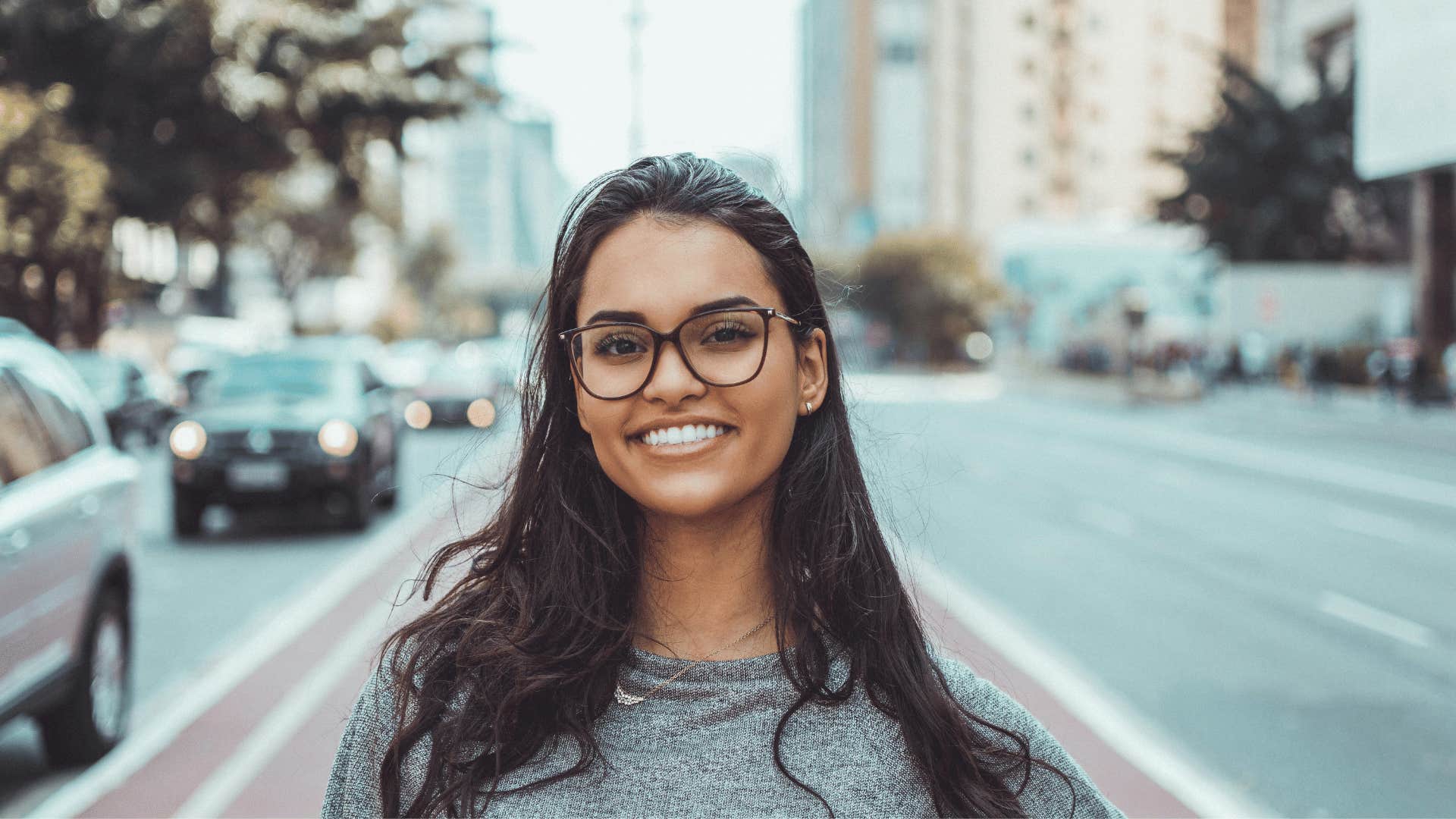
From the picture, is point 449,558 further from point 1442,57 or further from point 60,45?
point 1442,57

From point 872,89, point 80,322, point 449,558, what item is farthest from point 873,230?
point 449,558

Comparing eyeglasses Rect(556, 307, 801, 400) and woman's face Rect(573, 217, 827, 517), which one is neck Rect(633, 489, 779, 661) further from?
eyeglasses Rect(556, 307, 801, 400)

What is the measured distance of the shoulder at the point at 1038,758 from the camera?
1.87 m

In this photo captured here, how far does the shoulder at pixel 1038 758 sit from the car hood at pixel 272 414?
40.8 feet

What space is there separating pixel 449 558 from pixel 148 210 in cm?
2436

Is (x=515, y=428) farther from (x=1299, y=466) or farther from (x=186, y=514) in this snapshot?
(x=1299, y=466)

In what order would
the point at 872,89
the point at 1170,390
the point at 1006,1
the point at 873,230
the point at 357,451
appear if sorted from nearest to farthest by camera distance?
the point at 357,451
the point at 1170,390
the point at 1006,1
the point at 873,230
the point at 872,89

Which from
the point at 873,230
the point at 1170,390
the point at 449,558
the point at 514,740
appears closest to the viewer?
the point at 514,740

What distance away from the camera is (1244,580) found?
11859 mm

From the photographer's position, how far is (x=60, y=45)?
21594 millimetres

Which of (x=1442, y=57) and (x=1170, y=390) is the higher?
(x=1442, y=57)

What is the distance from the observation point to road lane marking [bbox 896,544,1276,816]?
585cm

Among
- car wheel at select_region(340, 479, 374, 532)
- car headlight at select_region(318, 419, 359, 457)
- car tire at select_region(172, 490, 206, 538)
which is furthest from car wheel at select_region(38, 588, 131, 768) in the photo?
car wheel at select_region(340, 479, 374, 532)

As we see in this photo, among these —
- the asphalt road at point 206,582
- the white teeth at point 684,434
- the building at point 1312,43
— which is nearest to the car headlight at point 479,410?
the asphalt road at point 206,582
